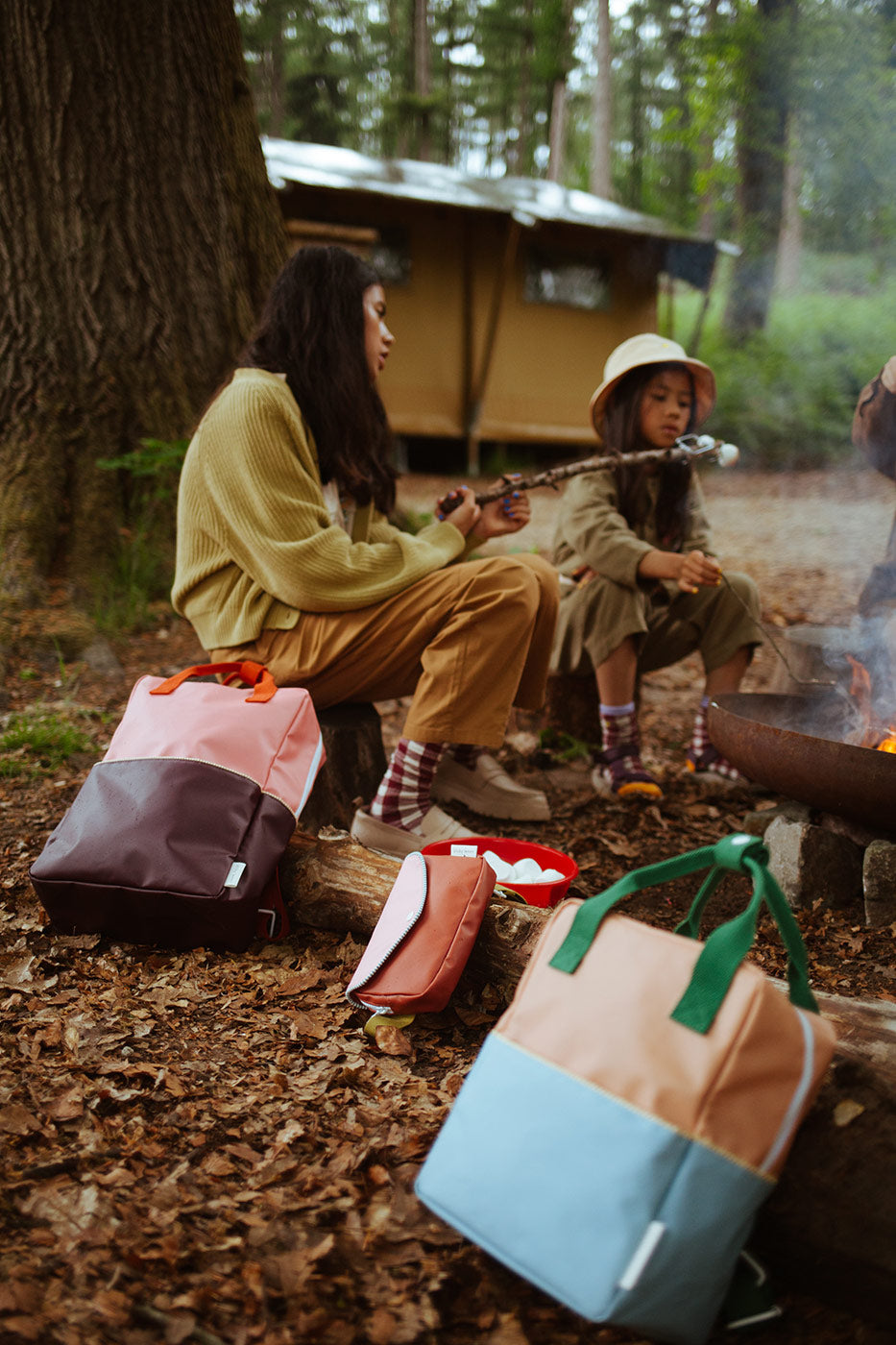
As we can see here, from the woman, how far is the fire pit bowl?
2.24 feet

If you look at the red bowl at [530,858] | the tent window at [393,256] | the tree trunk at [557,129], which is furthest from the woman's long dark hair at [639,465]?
the tree trunk at [557,129]

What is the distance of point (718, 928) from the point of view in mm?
1394

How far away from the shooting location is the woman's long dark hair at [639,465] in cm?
380

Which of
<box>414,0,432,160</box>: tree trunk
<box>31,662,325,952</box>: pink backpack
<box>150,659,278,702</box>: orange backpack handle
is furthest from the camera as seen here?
<box>414,0,432,160</box>: tree trunk

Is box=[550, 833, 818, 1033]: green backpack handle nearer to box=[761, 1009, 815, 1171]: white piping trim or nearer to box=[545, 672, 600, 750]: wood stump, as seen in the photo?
box=[761, 1009, 815, 1171]: white piping trim

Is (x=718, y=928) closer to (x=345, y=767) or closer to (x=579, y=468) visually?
(x=345, y=767)

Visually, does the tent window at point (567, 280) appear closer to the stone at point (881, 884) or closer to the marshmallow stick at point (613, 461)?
the marshmallow stick at point (613, 461)

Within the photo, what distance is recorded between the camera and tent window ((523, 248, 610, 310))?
11742mm

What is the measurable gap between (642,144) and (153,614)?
30787 mm

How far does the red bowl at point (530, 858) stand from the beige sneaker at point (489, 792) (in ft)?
2.44

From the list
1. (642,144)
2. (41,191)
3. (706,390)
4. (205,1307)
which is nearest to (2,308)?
(41,191)

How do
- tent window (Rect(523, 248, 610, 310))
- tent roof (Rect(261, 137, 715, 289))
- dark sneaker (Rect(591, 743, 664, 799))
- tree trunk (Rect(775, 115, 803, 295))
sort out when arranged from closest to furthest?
dark sneaker (Rect(591, 743, 664, 799)), tent roof (Rect(261, 137, 715, 289)), tent window (Rect(523, 248, 610, 310)), tree trunk (Rect(775, 115, 803, 295))

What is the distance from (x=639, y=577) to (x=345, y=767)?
137cm

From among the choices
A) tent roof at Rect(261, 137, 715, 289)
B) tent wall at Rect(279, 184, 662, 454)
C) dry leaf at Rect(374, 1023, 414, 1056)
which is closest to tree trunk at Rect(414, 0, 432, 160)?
tent roof at Rect(261, 137, 715, 289)
